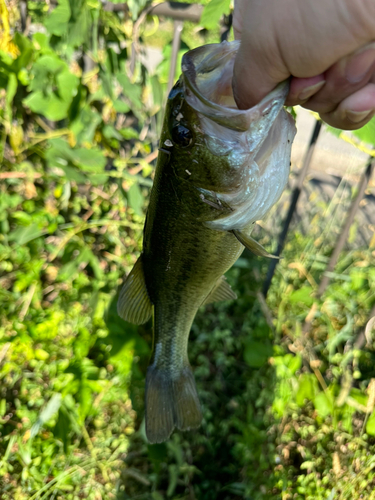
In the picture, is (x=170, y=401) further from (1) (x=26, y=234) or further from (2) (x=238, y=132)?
(1) (x=26, y=234)

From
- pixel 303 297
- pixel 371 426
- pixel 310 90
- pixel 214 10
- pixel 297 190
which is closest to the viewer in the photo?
pixel 310 90

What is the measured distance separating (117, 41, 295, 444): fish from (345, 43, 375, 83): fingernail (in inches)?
5.2

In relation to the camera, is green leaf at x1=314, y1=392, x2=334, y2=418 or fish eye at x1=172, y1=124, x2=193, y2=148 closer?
fish eye at x1=172, y1=124, x2=193, y2=148

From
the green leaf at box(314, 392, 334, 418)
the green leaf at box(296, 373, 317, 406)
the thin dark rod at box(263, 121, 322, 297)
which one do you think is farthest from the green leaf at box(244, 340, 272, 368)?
the thin dark rod at box(263, 121, 322, 297)

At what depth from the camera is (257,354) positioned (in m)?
2.06

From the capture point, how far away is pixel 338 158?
16.9ft

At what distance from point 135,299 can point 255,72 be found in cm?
85

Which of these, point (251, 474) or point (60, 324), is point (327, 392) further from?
point (60, 324)

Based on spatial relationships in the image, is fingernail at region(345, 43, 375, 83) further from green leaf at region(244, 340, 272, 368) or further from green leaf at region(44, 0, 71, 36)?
green leaf at region(244, 340, 272, 368)

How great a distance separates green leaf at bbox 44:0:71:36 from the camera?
65.5 inches

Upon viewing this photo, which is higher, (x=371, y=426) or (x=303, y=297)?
(x=303, y=297)

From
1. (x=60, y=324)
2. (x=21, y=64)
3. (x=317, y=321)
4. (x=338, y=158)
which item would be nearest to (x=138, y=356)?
(x=60, y=324)

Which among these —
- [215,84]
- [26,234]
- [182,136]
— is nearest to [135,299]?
[182,136]

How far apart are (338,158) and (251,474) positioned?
459cm
